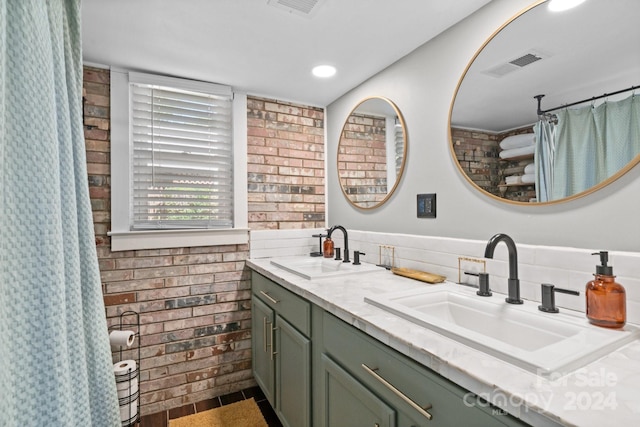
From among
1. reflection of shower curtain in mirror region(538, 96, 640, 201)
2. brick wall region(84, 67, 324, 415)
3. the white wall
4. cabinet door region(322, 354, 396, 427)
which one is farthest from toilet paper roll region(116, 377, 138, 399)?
reflection of shower curtain in mirror region(538, 96, 640, 201)

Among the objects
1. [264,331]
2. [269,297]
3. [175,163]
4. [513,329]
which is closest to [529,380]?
[513,329]

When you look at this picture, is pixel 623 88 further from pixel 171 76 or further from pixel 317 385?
pixel 171 76

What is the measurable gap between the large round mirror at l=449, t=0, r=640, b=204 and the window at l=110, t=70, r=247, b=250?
Answer: 5.24 ft

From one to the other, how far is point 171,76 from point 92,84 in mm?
462

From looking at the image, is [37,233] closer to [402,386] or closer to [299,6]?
[402,386]

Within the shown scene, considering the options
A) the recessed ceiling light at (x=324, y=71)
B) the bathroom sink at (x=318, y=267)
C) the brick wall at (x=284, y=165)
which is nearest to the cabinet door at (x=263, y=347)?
the bathroom sink at (x=318, y=267)

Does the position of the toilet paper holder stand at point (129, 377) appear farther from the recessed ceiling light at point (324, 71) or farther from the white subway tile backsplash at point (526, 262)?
the recessed ceiling light at point (324, 71)

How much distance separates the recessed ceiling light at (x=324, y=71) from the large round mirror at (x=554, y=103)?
0.85 meters

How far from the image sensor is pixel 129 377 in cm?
180

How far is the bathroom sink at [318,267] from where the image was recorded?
1.78m

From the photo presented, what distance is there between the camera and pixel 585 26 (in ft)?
3.74

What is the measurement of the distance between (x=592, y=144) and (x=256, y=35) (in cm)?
157

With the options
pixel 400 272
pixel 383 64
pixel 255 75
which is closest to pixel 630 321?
pixel 400 272

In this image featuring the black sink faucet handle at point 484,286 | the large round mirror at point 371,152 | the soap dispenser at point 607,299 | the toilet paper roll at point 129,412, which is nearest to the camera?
the soap dispenser at point 607,299
